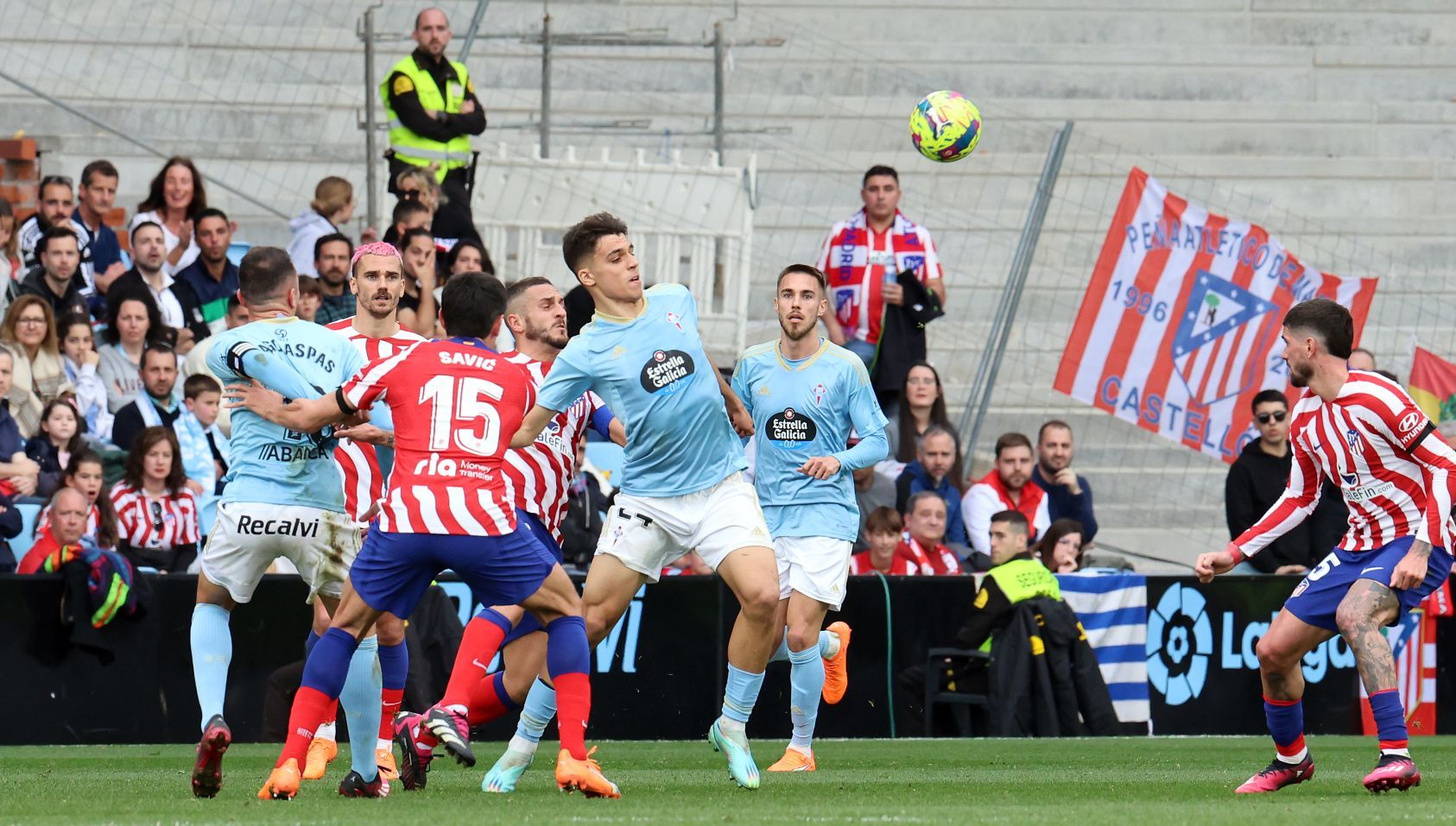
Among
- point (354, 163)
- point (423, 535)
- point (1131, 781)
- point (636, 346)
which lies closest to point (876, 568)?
point (1131, 781)

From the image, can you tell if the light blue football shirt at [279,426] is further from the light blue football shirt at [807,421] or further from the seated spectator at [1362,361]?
the seated spectator at [1362,361]

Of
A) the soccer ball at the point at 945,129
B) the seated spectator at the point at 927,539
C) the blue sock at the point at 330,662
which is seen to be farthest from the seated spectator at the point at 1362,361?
the blue sock at the point at 330,662

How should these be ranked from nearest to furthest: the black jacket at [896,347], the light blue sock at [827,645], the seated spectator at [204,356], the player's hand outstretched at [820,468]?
the player's hand outstretched at [820,468]
the light blue sock at [827,645]
the seated spectator at [204,356]
the black jacket at [896,347]

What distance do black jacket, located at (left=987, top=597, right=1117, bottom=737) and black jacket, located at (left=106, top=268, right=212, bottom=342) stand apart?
5675 millimetres

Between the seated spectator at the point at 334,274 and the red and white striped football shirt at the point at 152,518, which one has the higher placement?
the seated spectator at the point at 334,274

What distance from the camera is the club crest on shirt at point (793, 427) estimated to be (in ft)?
30.2

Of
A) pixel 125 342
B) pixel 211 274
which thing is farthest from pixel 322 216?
pixel 125 342

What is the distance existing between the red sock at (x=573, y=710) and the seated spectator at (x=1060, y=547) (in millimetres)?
5918

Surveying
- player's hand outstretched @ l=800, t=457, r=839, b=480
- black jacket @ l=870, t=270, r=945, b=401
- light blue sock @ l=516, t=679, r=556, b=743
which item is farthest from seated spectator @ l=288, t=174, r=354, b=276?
light blue sock @ l=516, t=679, r=556, b=743

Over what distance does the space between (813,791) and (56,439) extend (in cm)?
628

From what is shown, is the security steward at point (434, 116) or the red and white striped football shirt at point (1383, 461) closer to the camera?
the red and white striped football shirt at point (1383, 461)

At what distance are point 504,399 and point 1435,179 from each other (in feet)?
47.1

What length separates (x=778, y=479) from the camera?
30.6ft

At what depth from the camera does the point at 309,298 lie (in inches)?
502
